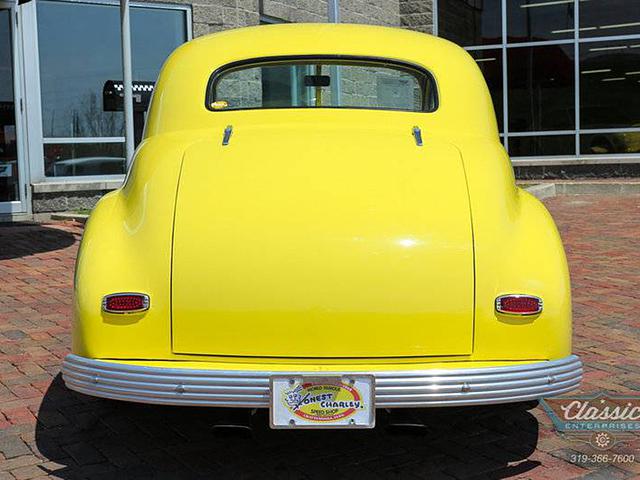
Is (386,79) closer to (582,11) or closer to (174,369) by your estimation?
(582,11)

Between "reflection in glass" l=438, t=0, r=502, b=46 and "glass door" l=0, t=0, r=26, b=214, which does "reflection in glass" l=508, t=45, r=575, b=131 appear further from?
"glass door" l=0, t=0, r=26, b=214

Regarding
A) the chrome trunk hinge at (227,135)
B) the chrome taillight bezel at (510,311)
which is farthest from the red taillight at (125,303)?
the chrome taillight bezel at (510,311)

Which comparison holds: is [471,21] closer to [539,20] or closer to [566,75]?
[539,20]

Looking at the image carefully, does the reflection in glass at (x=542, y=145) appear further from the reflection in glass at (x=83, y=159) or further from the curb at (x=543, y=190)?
the reflection in glass at (x=83, y=159)

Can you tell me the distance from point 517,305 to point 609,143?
14.8 meters

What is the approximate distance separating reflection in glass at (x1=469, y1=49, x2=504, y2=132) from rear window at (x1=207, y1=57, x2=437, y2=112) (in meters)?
2.85

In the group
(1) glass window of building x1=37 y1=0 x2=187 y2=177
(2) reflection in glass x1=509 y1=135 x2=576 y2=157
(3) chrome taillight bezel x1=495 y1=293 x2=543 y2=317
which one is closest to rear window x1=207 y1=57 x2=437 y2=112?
(3) chrome taillight bezel x1=495 y1=293 x2=543 y2=317

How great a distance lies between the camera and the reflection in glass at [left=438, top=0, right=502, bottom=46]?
17406mm

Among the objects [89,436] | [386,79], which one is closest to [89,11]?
[386,79]

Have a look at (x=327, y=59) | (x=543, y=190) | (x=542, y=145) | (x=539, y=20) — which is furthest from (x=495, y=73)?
(x=327, y=59)

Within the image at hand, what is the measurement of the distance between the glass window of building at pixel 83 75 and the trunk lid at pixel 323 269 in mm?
8973

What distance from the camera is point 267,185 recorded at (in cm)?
314

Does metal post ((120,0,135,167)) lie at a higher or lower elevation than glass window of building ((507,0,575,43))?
lower

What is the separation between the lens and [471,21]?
695 inches
